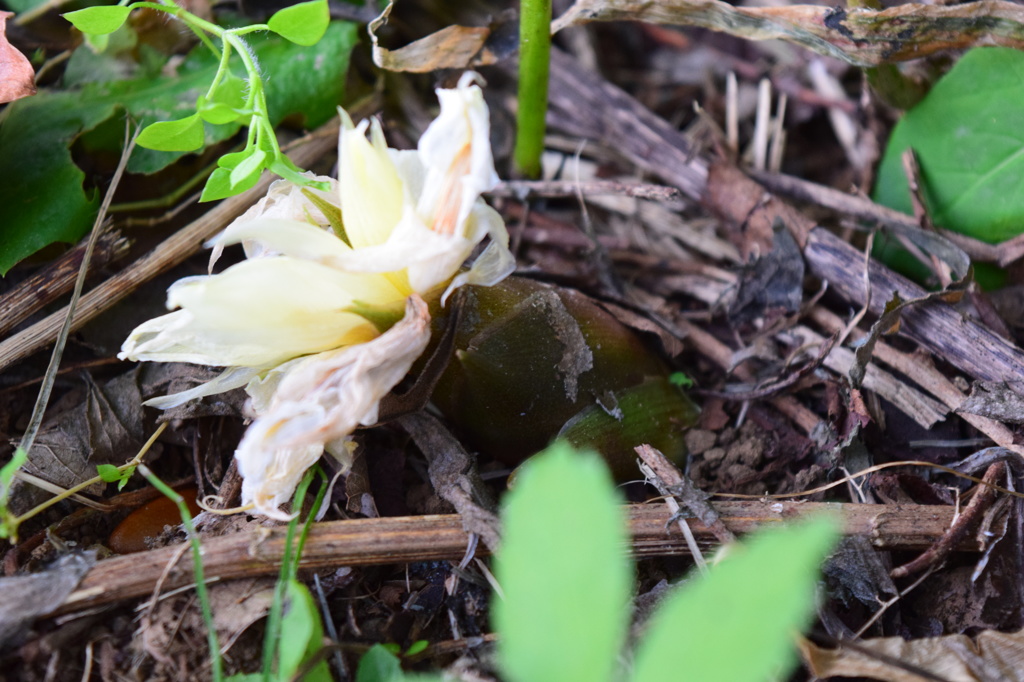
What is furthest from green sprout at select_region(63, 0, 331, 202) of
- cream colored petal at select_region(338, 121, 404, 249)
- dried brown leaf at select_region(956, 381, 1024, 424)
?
dried brown leaf at select_region(956, 381, 1024, 424)

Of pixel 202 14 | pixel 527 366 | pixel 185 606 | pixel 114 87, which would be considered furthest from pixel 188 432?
pixel 202 14

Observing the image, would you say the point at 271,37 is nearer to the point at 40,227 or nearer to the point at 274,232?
the point at 40,227

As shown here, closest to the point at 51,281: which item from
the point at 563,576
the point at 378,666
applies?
the point at 378,666

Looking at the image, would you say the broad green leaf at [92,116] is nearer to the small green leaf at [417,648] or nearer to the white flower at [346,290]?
the white flower at [346,290]

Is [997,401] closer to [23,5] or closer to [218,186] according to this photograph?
[218,186]

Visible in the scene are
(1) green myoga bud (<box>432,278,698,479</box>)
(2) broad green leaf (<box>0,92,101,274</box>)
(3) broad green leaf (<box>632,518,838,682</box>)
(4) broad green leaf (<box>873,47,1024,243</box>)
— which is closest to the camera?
(3) broad green leaf (<box>632,518,838,682</box>)

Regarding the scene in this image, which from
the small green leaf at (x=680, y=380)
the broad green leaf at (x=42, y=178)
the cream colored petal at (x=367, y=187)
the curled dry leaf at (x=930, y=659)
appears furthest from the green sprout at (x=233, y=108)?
the curled dry leaf at (x=930, y=659)

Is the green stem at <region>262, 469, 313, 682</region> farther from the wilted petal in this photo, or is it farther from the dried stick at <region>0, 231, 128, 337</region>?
the dried stick at <region>0, 231, 128, 337</region>
